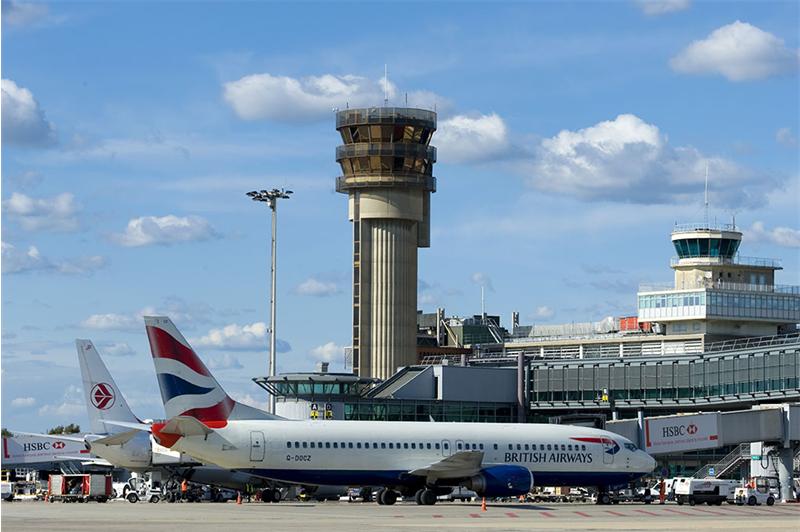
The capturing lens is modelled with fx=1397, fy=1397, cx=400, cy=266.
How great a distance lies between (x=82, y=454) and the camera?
10588cm

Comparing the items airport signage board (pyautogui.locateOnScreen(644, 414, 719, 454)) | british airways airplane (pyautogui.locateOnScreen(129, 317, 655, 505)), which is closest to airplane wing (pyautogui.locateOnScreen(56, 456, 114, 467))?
british airways airplane (pyautogui.locateOnScreen(129, 317, 655, 505))

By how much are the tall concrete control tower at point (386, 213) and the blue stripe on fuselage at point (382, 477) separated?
73.9m

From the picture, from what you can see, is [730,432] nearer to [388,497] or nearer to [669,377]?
[388,497]

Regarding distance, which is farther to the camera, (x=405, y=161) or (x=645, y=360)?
(x=405, y=161)

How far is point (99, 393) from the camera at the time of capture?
86.2 meters

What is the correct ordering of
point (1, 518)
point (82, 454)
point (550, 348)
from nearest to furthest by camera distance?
point (1, 518) → point (82, 454) → point (550, 348)

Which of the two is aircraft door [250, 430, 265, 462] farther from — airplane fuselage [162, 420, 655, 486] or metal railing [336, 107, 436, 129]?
metal railing [336, 107, 436, 129]

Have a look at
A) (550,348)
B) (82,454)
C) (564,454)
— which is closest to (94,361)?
(82,454)

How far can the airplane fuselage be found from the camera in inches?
2547

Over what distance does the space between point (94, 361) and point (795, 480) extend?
153 feet

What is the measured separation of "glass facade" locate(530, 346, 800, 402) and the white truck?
3359 cm

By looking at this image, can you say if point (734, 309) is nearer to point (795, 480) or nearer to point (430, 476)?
point (795, 480)

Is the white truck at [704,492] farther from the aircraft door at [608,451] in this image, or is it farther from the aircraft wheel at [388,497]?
the aircraft wheel at [388,497]

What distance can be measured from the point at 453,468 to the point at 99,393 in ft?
91.3
